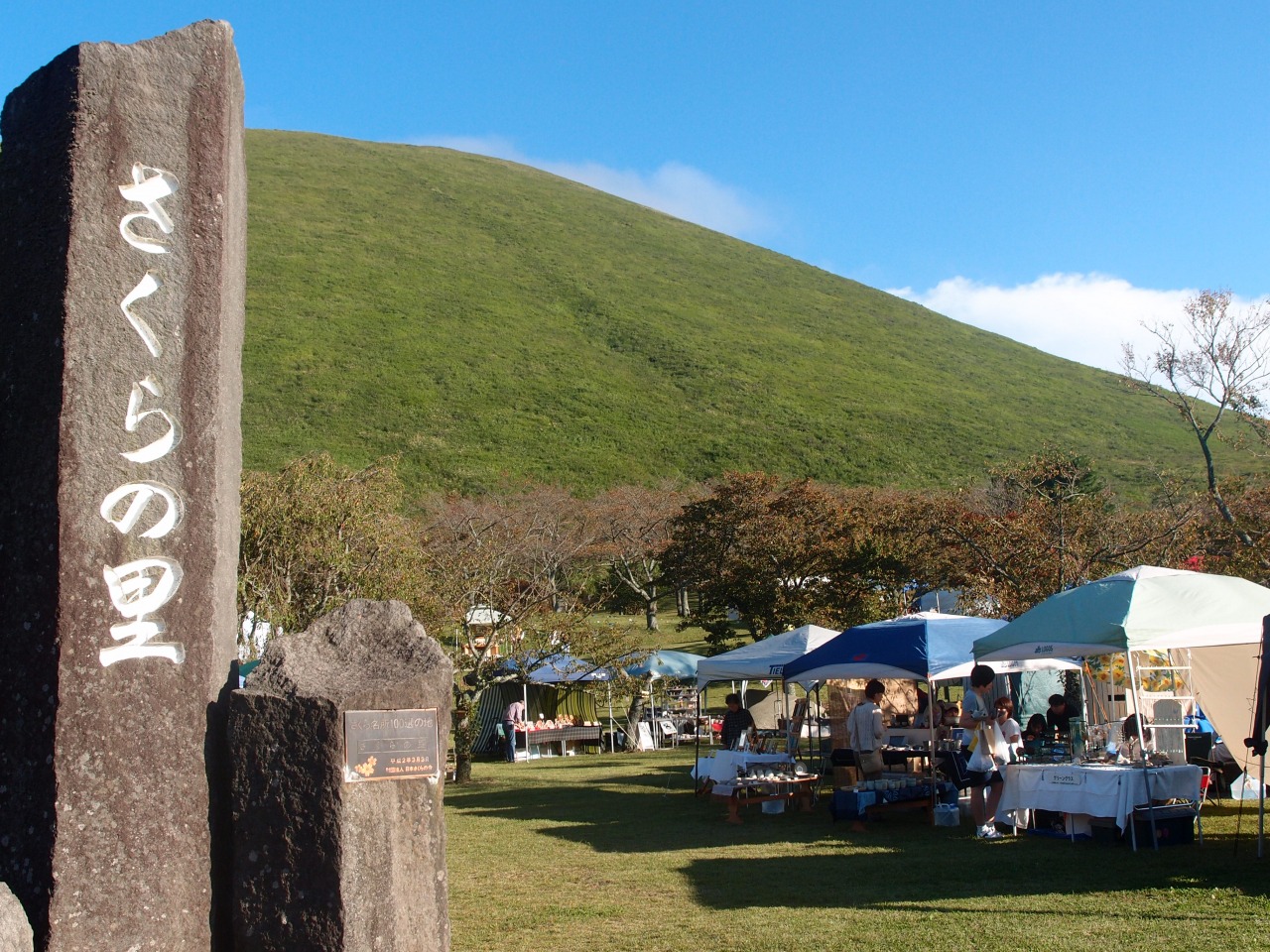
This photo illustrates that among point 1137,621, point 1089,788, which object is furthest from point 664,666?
point 1089,788

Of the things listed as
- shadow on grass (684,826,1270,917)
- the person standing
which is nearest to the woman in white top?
shadow on grass (684,826,1270,917)

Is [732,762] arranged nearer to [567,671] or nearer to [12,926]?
[567,671]

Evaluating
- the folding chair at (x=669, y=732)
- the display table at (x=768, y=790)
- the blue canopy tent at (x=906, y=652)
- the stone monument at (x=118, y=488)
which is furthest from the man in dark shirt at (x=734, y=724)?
the folding chair at (x=669, y=732)

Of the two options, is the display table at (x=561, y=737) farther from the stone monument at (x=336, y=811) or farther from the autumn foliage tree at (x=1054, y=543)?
the stone monument at (x=336, y=811)

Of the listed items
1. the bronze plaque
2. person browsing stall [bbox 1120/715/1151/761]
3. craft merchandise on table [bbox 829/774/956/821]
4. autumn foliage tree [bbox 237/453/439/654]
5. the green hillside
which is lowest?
craft merchandise on table [bbox 829/774/956/821]

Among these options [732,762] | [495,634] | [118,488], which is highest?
A: [118,488]

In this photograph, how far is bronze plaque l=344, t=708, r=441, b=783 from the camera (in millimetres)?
5414

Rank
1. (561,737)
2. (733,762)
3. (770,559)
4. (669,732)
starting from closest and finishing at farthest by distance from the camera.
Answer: (733,762) < (561,737) < (669,732) < (770,559)

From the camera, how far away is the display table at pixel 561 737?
87.2 ft

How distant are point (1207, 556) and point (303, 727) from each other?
22754mm

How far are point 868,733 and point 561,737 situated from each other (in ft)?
47.4

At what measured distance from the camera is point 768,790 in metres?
14.2

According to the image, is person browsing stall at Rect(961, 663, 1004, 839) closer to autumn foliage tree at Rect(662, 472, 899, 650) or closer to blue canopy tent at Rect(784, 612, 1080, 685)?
blue canopy tent at Rect(784, 612, 1080, 685)

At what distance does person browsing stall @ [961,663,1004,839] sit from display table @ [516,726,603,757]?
53.3 ft
